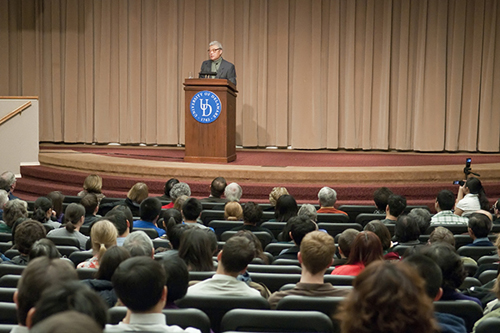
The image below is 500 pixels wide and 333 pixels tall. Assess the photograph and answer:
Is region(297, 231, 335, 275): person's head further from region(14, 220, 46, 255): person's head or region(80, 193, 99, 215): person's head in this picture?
region(80, 193, 99, 215): person's head

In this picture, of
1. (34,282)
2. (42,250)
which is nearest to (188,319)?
(34,282)

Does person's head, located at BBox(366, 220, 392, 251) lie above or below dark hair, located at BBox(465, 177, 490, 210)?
below

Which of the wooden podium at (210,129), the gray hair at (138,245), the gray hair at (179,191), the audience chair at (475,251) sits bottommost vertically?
the audience chair at (475,251)

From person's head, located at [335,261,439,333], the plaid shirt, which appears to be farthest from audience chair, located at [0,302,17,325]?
the plaid shirt

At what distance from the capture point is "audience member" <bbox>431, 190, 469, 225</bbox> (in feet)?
17.3

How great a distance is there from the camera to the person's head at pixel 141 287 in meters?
2.11

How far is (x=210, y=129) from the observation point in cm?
805

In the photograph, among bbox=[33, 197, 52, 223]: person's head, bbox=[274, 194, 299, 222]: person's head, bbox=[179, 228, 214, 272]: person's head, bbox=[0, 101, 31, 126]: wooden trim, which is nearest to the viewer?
bbox=[179, 228, 214, 272]: person's head

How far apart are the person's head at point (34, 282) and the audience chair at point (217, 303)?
2.73 feet

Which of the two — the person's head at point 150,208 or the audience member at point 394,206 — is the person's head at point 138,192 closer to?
the person's head at point 150,208

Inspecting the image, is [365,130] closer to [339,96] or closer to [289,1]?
[339,96]

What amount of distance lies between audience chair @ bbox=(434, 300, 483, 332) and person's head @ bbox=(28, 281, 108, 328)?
1601mm

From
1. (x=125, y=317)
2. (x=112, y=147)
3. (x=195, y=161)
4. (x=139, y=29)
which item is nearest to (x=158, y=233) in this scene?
(x=125, y=317)

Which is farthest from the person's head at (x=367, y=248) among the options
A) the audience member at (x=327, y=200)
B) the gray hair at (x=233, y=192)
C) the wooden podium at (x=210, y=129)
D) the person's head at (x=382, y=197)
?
the wooden podium at (x=210, y=129)
